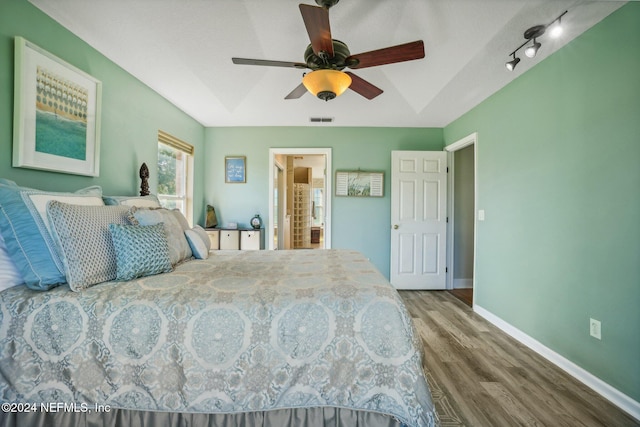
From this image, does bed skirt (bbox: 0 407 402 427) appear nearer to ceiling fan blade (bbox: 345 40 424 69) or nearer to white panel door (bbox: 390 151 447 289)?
ceiling fan blade (bbox: 345 40 424 69)

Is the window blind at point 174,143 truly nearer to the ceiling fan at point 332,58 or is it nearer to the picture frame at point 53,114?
the picture frame at point 53,114

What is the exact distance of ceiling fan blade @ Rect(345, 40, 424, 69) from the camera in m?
1.56

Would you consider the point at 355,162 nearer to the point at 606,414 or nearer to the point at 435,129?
the point at 435,129

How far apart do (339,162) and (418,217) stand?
1.44 meters

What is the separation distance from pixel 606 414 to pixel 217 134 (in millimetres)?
4805

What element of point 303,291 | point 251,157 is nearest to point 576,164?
point 303,291

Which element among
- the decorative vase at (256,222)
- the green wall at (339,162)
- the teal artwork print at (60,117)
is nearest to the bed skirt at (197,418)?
the teal artwork print at (60,117)

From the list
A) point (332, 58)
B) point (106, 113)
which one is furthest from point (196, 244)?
point (332, 58)

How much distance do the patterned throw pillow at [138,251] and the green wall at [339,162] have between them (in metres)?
2.63

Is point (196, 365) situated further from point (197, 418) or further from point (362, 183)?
point (362, 183)

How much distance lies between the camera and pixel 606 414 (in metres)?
1.57

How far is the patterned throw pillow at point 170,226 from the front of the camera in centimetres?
176

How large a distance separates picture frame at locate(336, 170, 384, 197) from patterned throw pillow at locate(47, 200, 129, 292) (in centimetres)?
313

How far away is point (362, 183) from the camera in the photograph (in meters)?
4.16
